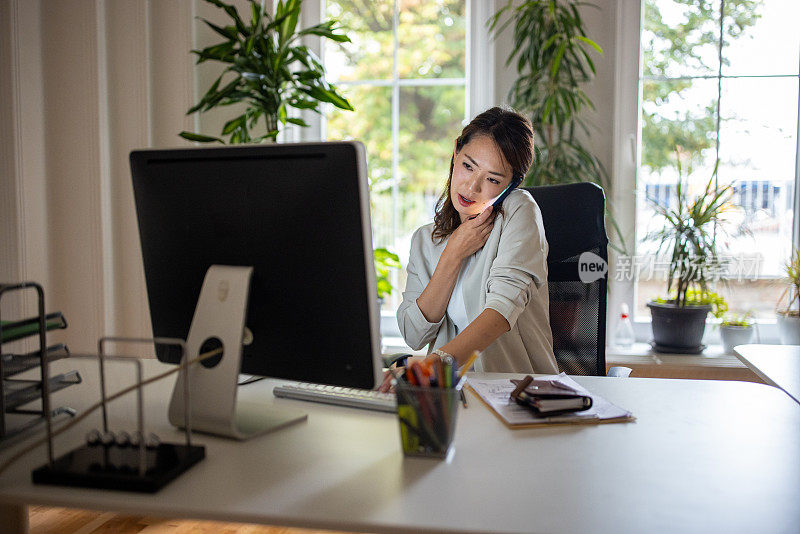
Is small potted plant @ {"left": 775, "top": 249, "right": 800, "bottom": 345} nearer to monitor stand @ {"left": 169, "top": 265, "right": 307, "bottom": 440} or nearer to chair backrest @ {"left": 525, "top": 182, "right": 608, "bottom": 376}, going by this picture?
chair backrest @ {"left": 525, "top": 182, "right": 608, "bottom": 376}

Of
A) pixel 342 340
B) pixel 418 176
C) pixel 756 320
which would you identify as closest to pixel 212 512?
pixel 342 340

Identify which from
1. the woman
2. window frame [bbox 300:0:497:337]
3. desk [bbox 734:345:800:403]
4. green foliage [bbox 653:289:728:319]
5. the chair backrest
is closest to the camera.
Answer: desk [bbox 734:345:800:403]

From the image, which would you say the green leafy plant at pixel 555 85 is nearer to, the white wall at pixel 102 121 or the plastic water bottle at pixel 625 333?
the white wall at pixel 102 121

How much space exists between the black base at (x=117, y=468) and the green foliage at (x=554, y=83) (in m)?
2.23

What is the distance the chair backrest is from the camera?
1.92m

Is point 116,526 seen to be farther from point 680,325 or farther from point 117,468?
point 680,325

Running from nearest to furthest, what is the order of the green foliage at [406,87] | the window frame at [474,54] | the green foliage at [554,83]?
the green foliage at [554,83]
the window frame at [474,54]
the green foliage at [406,87]

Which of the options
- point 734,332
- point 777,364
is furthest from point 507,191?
point 734,332

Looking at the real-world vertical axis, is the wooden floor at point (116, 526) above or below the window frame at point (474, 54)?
below

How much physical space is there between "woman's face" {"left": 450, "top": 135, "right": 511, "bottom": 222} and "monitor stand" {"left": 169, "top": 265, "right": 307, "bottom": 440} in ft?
2.99

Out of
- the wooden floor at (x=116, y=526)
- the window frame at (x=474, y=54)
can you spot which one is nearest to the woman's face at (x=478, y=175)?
the wooden floor at (x=116, y=526)

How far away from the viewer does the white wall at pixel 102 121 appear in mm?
2918

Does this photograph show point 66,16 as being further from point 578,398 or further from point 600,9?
point 578,398

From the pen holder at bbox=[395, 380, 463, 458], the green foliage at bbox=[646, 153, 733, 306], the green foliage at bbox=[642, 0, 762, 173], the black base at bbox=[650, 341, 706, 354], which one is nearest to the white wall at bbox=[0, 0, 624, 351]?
the green foliage at bbox=[642, 0, 762, 173]
